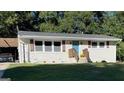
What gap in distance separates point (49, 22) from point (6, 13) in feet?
14.4

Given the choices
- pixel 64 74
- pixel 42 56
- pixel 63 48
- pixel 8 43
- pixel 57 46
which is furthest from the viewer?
pixel 8 43

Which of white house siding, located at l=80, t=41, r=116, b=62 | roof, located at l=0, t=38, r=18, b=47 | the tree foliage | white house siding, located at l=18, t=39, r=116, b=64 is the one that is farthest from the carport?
white house siding, located at l=80, t=41, r=116, b=62

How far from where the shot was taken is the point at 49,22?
34.5m

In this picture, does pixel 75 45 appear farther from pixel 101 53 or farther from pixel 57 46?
pixel 101 53

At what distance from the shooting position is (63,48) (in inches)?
1109

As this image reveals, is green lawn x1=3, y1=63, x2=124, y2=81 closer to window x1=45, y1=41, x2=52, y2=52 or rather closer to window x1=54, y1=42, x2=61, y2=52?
window x1=45, y1=41, x2=52, y2=52

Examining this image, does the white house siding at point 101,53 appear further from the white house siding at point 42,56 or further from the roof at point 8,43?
the roof at point 8,43

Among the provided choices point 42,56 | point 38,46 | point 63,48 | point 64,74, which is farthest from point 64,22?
point 64,74

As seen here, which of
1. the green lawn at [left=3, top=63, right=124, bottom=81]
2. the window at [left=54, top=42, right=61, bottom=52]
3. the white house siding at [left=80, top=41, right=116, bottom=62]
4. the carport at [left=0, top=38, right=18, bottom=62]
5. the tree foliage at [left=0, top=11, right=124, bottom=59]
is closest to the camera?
the green lawn at [left=3, top=63, right=124, bottom=81]

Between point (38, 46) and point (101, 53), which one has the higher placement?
point (38, 46)

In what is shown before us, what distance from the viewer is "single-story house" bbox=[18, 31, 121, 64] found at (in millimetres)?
26883

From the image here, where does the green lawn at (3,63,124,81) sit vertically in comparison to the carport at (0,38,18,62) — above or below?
above
